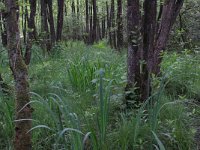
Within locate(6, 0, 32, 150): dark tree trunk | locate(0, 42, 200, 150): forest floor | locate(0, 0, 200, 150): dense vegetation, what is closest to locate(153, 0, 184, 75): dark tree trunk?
locate(0, 0, 200, 150): dense vegetation

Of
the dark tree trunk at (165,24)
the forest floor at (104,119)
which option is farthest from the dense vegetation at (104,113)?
the dark tree trunk at (165,24)

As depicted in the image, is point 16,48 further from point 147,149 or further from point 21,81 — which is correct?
point 147,149

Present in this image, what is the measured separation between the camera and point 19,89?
2641 millimetres

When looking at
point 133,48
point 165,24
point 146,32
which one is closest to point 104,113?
point 133,48

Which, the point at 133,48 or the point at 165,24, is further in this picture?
the point at 165,24

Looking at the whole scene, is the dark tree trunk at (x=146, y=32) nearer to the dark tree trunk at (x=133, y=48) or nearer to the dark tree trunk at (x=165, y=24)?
the dark tree trunk at (x=133, y=48)

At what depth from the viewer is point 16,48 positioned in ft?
9.00

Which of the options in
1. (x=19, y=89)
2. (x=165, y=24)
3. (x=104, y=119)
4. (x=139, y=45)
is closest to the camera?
(x=104, y=119)

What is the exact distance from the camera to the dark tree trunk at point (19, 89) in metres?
2.57

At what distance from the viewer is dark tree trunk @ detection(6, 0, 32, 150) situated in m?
2.57

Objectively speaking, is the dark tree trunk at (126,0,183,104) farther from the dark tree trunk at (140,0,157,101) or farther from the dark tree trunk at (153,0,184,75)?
the dark tree trunk at (153,0,184,75)

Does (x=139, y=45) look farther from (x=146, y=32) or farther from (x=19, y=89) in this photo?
(x=19, y=89)

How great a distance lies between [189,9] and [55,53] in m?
7.27

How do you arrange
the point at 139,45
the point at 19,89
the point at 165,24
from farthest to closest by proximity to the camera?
the point at 165,24 < the point at 139,45 < the point at 19,89
